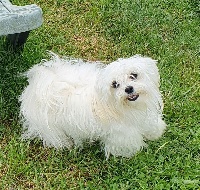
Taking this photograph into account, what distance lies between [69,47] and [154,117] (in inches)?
55.3

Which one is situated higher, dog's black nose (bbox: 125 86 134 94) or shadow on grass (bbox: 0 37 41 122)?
dog's black nose (bbox: 125 86 134 94)

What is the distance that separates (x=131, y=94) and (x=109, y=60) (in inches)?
56.2

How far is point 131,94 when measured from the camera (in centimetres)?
303

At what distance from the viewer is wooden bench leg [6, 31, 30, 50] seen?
4.05 m

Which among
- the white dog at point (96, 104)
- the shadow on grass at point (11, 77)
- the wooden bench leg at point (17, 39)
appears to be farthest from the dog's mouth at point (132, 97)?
the wooden bench leg at point (17, 39)

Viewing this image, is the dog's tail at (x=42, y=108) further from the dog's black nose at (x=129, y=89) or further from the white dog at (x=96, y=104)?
the dog's black nose at (x=129, y=89)

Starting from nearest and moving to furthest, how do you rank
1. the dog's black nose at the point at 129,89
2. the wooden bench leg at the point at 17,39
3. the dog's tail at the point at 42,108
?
the dog's black nose at the point at 129,89, the dog's tail at the point at 42,108, the wooden bench leg at the point at 17,39

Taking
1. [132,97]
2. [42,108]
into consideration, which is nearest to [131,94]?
[132,97]

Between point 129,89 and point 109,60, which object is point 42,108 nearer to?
point 129,89

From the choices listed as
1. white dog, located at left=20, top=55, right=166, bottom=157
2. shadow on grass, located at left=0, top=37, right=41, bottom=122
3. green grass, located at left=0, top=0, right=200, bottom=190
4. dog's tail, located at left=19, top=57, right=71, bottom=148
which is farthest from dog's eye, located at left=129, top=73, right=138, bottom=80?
shadow on grass, located at left=0, top=37, right=41, bottom=122

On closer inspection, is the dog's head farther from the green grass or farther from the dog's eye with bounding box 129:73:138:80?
the green grass

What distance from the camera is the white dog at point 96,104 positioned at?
305 cm

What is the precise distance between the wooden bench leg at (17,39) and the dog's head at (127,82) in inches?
45.4

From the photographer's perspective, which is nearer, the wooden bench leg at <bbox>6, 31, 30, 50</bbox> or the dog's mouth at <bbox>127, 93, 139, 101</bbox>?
the dog's mouth at <bbox>127, 93, 139, 101</bbox>
